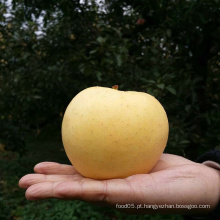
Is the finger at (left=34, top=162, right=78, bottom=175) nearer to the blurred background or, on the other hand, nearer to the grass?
the blurred background

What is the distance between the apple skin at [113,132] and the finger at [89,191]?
0.52 feet

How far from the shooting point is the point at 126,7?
125 inches

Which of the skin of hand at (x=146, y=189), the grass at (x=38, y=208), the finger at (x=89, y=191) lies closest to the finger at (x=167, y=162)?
the skin of hand at (x=146, y=189)

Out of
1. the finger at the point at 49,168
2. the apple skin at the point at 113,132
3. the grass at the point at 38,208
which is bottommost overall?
the grass at the point at 38,208

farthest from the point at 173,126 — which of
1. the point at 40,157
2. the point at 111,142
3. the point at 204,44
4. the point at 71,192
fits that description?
the point at 40,157

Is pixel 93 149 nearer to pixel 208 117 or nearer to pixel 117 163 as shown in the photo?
pixel 117 163

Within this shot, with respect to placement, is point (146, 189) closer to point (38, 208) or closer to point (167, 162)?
point (167, 162)

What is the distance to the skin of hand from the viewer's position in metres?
1.18

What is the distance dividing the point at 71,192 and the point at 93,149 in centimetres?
23

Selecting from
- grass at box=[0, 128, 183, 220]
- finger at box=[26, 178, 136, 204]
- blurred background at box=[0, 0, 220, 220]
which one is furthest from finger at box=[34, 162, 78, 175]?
grass at box=[0, 128, 183, 220]

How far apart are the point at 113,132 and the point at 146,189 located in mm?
293

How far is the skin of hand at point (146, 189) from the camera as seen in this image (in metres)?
1.18

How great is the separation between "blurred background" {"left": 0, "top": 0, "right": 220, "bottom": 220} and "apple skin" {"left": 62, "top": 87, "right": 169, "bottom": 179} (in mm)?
810

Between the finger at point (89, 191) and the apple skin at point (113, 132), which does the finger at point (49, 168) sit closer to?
the apple skin at point (113, 132)
